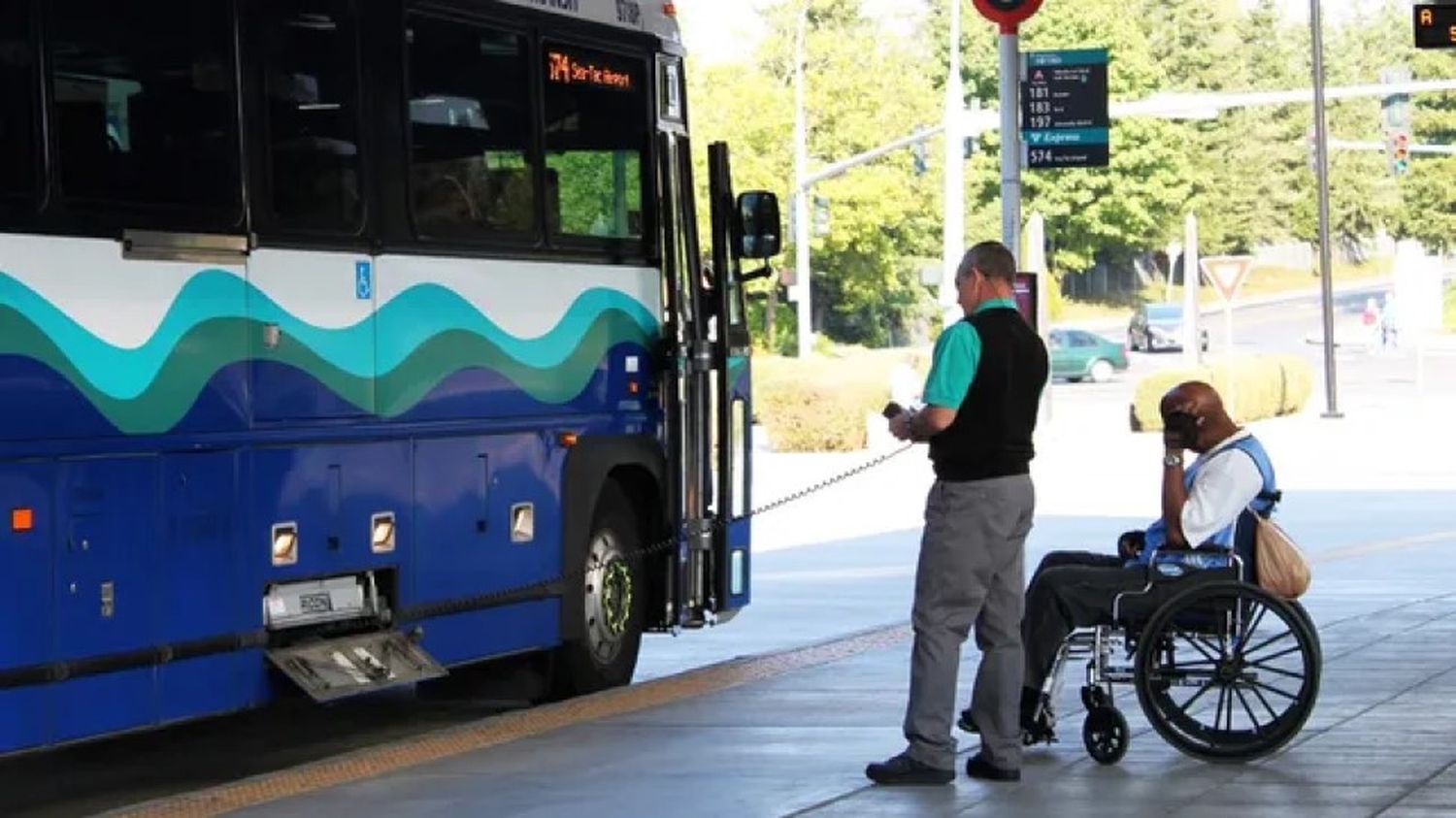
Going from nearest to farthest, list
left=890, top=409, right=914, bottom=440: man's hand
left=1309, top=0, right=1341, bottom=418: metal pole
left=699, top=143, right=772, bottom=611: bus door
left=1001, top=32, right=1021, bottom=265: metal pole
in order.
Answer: left=890, top=409, right=914, bottom=440: man's hand → left=699, top=143, right=772, bottom=611: bus door → left=1001, top=32, right=1021, bottom=265: metal pole → left=1309, top=0, right=1341, bottom=418: metal pole

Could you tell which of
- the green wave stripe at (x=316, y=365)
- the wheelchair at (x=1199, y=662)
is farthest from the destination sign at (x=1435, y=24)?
the wheelchair at (x=1199, y=662)

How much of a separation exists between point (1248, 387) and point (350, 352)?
36.2 m

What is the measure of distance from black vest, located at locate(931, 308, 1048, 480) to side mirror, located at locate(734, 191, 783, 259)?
459cm

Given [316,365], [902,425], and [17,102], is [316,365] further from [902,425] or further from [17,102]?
[902,425]

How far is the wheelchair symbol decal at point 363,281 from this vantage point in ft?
38.1

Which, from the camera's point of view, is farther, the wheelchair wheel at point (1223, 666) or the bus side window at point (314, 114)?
the bus side window at point (314, 114)

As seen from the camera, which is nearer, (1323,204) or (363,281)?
(363,281)

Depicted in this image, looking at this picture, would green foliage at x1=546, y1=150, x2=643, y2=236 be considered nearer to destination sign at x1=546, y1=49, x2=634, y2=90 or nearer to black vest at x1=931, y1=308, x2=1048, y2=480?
destination sign at x1=546, y1=49, x2=634, y2=90

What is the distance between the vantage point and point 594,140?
1386 centimetres

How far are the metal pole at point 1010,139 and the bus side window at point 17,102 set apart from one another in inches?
281

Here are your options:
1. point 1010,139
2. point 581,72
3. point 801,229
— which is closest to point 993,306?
point 581,72

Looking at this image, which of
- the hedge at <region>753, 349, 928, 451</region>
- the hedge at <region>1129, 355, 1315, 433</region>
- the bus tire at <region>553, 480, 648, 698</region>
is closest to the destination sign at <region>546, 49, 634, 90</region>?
the bus tire at <region>553, 480, 648, 698</region>

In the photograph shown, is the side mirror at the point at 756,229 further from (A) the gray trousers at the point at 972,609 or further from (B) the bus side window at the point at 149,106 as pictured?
(A) the gray trousers at the point at 972,609

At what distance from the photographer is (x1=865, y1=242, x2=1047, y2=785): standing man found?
10125mm
